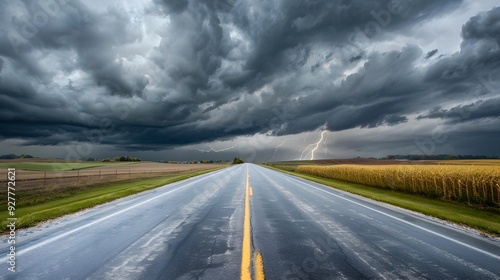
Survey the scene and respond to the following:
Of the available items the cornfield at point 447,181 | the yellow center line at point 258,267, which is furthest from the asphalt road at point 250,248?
the cornfield at point 447,181

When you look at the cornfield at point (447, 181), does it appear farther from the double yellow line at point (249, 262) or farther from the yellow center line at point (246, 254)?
the double yellow line at point (249, 262)

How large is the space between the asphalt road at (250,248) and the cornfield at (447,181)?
761 cm

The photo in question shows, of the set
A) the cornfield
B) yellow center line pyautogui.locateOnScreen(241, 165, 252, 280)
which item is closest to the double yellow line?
yellow center line pyautogui.locateOnScreen(241, 165, 252, 280)

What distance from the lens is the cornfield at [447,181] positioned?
13.3 metres

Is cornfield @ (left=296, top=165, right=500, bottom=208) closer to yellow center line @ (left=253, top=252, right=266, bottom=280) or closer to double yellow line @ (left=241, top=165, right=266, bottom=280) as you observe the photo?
double yellow line @ (left=241, top=165, right=266, bottom=280)

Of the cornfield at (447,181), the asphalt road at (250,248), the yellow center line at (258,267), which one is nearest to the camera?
the yellow center line at (258,267)

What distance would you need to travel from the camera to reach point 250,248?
5223mm

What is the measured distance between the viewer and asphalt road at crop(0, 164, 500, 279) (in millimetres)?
4129

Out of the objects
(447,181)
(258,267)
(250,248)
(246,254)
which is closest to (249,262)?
(258,267)

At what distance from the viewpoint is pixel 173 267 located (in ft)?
14.0

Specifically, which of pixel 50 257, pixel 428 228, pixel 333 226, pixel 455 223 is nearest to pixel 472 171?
pixel 455 223

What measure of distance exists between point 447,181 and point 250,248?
1620 centimetres

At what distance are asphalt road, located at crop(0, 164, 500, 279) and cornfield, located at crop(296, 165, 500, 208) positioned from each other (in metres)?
7.61

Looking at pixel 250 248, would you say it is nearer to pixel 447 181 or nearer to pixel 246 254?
pixel 246 254
